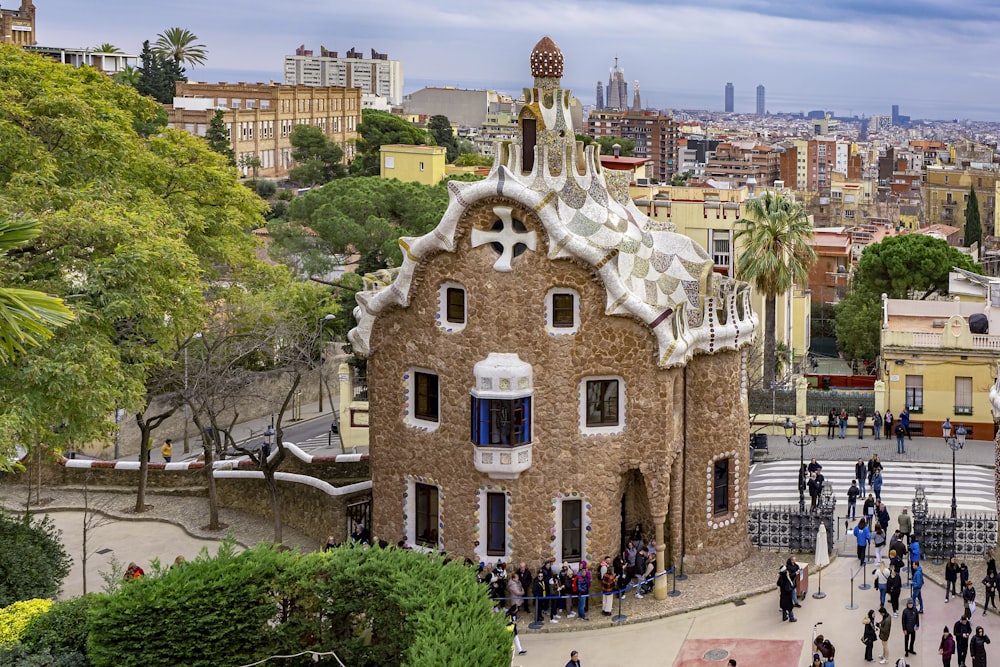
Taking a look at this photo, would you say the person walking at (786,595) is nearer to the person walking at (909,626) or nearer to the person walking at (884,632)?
the person walking at (884,632)

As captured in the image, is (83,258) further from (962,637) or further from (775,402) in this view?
(775,402)

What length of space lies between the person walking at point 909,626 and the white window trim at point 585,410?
887cm

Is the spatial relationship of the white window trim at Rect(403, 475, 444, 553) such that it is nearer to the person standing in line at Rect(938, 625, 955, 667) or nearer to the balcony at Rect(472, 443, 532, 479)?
the balcony at Rect(472, 443, 532, 479)

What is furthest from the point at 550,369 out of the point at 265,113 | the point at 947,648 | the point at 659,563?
the point at 265,113

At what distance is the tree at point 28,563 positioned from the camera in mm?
32938

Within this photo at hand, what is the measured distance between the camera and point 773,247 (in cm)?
6000

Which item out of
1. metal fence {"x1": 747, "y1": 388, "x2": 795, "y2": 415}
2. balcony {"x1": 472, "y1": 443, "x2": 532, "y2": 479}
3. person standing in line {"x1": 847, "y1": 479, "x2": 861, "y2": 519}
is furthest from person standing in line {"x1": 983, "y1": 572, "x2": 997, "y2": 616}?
metal fence {"x1": 747, "y1": 388, "x2": 795, "y2": 415}

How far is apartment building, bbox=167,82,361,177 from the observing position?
131 meters

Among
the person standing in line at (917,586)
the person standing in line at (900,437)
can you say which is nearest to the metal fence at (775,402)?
the person standing in line at (900,437)

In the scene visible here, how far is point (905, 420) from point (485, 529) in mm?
23272

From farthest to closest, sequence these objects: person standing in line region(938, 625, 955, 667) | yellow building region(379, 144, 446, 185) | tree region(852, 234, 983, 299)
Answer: yellow building region(379, 144, 446, 185) → tree region(852, 234, 983, 299) → person standing in line region(938, 625, 955, 667)

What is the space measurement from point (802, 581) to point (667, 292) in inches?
341

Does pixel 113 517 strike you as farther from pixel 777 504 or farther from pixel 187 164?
pixel 777 504

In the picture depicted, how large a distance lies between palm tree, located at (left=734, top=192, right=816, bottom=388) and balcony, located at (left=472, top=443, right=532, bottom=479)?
1002 inches
